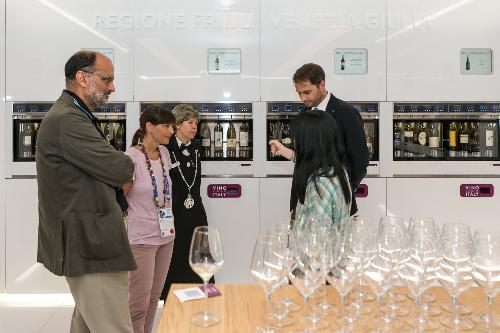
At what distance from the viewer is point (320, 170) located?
2061mm

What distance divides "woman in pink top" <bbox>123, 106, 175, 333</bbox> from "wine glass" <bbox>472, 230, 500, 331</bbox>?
82.3 inches

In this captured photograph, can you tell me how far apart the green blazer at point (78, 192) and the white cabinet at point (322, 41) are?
2.42 metres

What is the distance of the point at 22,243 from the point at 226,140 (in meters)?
2.15

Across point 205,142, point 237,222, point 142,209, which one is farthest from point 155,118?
point 237,222

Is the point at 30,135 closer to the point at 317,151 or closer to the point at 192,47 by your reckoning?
the point at 192,47

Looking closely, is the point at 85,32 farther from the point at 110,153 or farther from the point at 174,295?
the point at 174,295

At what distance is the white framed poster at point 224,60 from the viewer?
430 cm

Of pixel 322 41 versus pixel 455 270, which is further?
pixel 322 41

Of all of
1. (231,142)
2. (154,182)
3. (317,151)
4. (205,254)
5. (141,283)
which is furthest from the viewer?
(231,142)

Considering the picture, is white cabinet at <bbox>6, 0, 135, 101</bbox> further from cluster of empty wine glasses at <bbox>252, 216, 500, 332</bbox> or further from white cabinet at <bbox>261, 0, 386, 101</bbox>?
cluster of empty wine glasses at <bbox>252, 216, 500, 332</bbox>

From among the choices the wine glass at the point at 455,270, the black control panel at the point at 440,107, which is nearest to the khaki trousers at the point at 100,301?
the wine glass at the point at 455,270

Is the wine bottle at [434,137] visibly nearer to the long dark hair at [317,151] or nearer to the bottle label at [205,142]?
the bottle label at [205,142]

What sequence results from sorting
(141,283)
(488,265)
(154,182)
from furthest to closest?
(154,182) → (141,283) → (488,265)

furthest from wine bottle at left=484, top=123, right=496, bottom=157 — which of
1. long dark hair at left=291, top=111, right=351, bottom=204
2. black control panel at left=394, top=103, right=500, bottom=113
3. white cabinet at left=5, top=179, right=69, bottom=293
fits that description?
white cabinet at left=5, top=179, right=69, bottom=293
